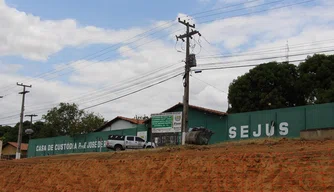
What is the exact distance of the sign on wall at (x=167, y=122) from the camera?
31.8 meters

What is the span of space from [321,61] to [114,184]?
2769 centimetres

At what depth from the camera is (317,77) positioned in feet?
128

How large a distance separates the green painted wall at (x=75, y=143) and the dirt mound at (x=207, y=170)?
15.7m

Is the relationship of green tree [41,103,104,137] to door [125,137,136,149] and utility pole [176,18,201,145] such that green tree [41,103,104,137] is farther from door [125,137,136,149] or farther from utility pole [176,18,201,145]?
utility pole [176,18,201,145]

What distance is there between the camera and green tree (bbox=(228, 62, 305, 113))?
1639 inches

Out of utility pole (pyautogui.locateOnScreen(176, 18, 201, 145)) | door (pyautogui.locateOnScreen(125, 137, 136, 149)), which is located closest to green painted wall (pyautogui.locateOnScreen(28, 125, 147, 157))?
door (pyautogui.locateOnScreen(125, 137, 136, 149))

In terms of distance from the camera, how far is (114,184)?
18.8 meters

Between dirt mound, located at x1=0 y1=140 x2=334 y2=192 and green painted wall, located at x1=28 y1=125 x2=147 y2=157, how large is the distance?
51.5 ft

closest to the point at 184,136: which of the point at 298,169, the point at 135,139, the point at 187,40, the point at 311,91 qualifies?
the point at 187,40

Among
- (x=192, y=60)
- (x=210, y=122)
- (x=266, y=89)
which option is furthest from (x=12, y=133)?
(x=192, y=60)

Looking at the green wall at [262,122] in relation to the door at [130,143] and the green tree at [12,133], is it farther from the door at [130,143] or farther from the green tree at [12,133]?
the green tree at [12,133]

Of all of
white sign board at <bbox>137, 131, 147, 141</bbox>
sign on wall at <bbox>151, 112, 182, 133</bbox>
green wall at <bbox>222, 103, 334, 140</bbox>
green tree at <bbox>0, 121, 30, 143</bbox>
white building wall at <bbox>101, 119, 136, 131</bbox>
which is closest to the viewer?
green wall at <bbox>222, 103, 334, 140</bbox>

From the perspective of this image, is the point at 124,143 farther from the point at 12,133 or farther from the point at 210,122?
the point at 12,133

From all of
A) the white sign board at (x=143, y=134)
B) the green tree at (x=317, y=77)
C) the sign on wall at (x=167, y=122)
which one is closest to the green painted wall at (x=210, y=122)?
the sign on wall at (x=167, y=122)
